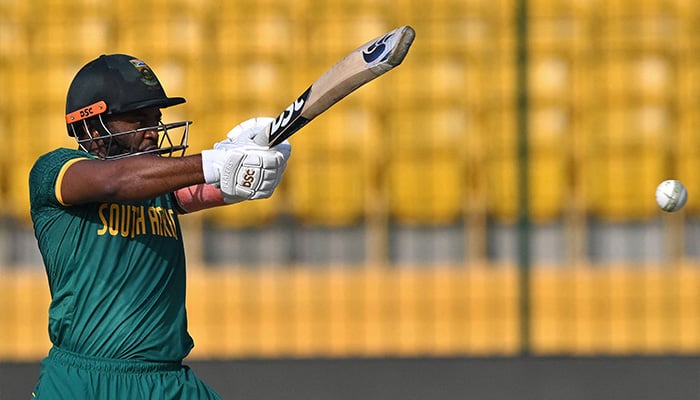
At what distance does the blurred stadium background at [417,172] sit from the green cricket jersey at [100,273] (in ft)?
12.8

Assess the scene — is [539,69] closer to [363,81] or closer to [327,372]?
[327,372]


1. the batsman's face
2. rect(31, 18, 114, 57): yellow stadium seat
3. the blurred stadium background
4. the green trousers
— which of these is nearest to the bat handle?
the batsman's face

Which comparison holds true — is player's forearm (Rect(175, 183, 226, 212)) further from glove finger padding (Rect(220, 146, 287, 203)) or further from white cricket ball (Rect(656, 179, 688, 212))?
white cricket ball (Rect(656, 179, 688, 212))

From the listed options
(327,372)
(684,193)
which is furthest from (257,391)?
(684,193)

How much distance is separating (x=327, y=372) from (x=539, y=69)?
2.89 meters

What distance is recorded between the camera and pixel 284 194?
25.7 ft

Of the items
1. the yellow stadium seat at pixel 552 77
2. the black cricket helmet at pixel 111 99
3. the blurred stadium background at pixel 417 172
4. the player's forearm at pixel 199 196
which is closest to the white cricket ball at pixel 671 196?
the player's forearm at pixel 199 196

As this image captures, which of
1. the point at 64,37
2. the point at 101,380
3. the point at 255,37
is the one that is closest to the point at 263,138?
the point at 101,380

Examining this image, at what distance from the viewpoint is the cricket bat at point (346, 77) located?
3.01 m

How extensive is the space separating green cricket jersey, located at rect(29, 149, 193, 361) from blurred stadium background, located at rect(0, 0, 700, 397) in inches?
153

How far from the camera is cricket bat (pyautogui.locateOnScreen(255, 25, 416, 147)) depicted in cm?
301

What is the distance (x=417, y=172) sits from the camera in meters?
7.88

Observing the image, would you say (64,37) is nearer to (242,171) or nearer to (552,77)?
(552,77)

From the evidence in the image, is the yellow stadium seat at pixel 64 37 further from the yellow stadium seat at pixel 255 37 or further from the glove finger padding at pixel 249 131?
the glove finger padding at pixel 249 131
